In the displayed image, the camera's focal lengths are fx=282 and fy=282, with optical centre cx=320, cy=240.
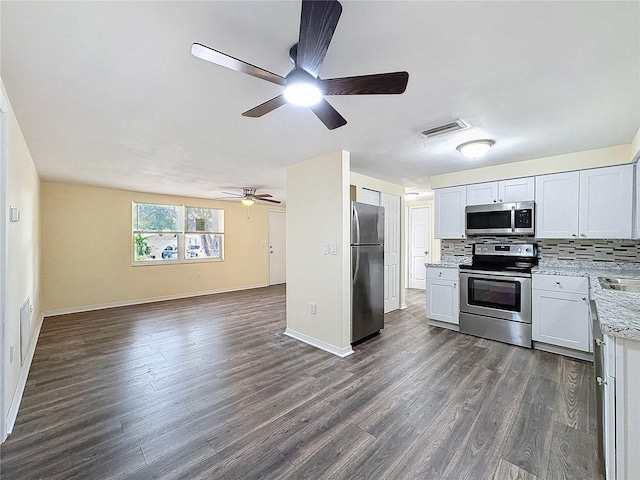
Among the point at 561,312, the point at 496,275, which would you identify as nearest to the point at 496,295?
the point at 496,275

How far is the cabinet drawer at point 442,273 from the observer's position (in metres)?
3.99

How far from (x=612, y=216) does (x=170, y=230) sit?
7.28 m

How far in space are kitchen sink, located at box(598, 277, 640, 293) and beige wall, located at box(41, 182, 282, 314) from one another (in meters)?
6.74

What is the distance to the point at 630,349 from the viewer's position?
4.17 feet

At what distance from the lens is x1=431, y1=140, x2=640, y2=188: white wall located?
3.05 meters

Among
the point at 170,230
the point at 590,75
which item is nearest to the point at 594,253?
the point at 590,75

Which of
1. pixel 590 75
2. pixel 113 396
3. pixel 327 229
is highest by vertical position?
pixel 590 75

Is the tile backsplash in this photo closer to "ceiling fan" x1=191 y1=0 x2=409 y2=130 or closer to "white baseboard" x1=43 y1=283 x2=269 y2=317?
"ceiling fan" x1=191 y1=0 x2=409 y2=130

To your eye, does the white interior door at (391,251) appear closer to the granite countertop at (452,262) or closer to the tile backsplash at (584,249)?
the granite countertop at (452,262)

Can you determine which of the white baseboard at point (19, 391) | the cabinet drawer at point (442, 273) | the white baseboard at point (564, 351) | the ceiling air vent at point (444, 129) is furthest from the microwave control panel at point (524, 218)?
the white baseboard at point (19, 391)

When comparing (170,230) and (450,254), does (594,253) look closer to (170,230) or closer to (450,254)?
(450,254)

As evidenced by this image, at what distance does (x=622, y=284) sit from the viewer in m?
2.56

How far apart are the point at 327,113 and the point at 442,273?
10.4 feet

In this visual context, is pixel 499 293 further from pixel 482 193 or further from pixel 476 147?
pixel 476 147
